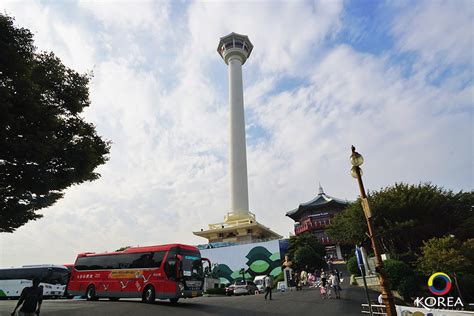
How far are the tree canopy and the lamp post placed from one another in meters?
22.3

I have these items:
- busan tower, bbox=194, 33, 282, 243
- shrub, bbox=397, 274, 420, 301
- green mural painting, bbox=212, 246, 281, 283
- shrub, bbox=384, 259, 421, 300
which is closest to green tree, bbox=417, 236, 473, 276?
shrub, bbox=384, 259, 421, 300

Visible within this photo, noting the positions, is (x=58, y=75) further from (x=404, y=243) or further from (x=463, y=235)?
(x=463, y=235)

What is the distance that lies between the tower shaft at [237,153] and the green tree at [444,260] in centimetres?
3230

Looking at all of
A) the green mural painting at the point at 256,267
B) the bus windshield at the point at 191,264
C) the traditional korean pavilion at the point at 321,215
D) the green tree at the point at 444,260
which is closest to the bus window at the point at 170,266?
the bus windshield at the point at 191,264

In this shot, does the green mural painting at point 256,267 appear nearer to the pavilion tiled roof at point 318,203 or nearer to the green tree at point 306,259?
the green tree at point 306,259

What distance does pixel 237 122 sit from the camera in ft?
173

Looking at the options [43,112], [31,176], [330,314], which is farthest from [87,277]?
[330,314]

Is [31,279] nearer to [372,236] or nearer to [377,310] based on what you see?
[377,310]

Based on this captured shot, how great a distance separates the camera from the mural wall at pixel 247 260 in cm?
4234

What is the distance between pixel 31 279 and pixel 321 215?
45755 millimetres

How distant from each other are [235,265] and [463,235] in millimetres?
27529

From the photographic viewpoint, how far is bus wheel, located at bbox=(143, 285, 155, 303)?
53.0 ft

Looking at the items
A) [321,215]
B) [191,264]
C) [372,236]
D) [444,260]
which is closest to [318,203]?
[321,215]

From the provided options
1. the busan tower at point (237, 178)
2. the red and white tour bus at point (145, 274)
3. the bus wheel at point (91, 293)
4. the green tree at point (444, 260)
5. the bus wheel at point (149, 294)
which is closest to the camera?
the red and white tour bus at point (145, 274)
